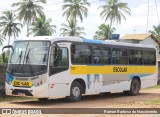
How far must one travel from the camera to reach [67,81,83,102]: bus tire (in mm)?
17594

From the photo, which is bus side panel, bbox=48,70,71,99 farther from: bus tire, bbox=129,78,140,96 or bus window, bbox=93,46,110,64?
bus tire, bbox=129,78,140,96

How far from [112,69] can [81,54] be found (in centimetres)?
277

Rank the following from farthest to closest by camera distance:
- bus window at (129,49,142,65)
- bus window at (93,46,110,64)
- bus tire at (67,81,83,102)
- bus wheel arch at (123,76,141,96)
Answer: bus wheel arch at (123,76,141,96) < bus window at (129,49,142,65) < bus window at (93,46,110,64) < bus tire at (67,81,83,102)

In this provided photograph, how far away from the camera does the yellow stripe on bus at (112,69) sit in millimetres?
18031

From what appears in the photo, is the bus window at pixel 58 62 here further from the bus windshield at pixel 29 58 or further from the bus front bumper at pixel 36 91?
the bus front bumper at pixel 36 91

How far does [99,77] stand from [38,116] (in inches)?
278

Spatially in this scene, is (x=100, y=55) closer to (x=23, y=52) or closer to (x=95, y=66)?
(x=95, y=66)

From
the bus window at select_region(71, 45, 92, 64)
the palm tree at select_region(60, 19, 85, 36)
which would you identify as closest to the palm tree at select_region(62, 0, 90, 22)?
the palm tree at select_region(60, 19, 85, 36)

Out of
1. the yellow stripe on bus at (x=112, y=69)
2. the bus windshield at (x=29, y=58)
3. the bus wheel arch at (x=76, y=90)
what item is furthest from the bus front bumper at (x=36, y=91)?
the yellow stripe on bus at (x=112, y=69)

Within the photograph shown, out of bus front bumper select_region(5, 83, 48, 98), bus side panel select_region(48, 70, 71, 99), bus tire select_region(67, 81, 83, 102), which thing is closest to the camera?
bus front bumper select_region(5, 83, 48, 98)

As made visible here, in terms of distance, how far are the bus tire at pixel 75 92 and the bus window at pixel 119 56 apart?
3.26m

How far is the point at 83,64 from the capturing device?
18.3 meters

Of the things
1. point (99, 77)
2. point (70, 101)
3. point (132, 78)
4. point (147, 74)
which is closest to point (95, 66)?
point (99, 77)

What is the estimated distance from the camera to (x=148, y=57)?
23812 mm
